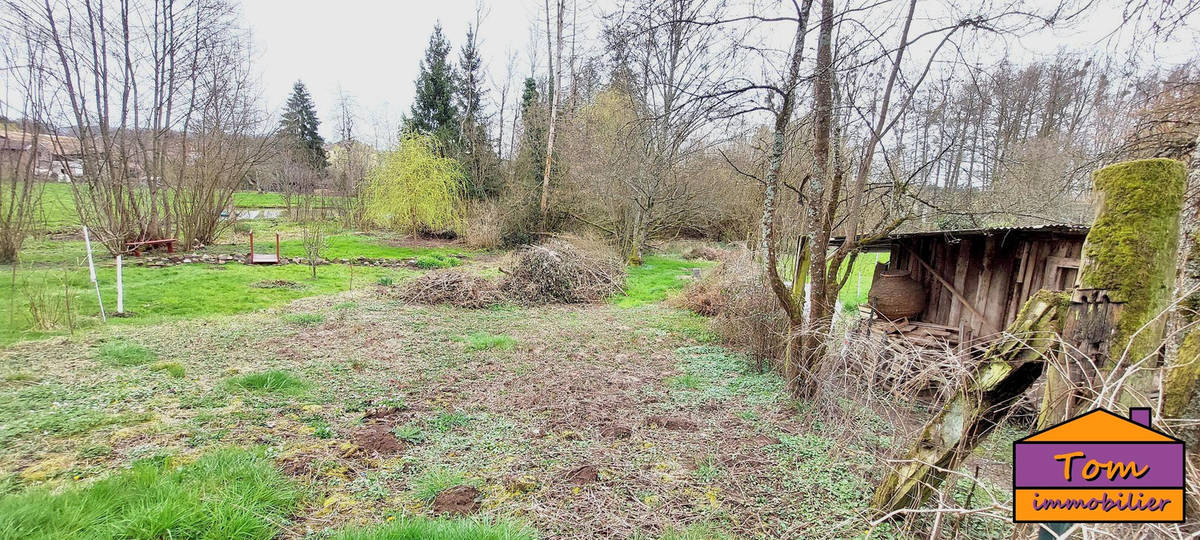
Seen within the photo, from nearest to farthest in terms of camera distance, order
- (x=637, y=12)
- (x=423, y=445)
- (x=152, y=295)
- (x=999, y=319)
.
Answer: (x=423, y=445) → (x=637, y=12) → (x=999, y=319) → (x=152, y=295)

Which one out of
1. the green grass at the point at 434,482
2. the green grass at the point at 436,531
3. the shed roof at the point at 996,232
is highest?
the shed roof at the point at 996,232

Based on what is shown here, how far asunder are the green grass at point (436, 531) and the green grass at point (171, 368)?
3.88 m

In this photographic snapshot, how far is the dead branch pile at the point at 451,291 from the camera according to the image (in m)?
9.30

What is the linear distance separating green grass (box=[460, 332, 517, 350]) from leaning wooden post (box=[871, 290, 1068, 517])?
16.5ft

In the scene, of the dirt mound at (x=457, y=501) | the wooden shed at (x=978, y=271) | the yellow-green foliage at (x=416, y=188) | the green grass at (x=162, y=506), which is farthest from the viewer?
the yellow-green foliage at (x=416, y=188)

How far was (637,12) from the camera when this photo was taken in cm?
423

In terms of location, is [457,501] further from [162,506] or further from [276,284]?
[276,284]

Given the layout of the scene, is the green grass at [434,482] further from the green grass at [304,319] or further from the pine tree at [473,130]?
the pine tree at [473,130]

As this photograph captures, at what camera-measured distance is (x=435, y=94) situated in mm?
22578

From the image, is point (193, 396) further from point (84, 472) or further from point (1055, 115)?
point (1055, 115)

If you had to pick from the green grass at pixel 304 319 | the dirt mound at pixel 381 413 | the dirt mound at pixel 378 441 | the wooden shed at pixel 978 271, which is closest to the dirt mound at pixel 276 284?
the green grass at pixel 304 319

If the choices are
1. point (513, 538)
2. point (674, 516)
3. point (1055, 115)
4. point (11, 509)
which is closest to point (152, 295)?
point (11, 509)

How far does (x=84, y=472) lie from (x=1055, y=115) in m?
19.6

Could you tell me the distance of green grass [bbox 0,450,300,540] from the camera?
235 centimetres
